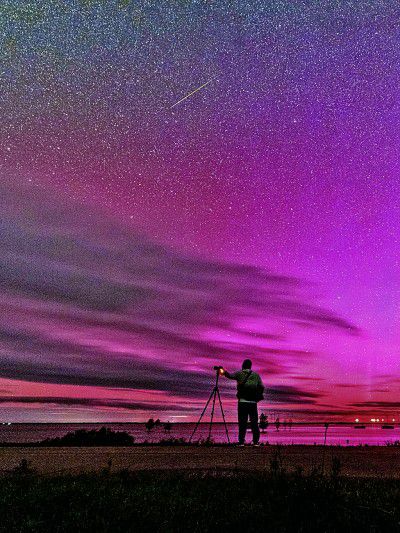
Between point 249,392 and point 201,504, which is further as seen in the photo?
point 249,392

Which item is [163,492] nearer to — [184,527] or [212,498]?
[212,498]

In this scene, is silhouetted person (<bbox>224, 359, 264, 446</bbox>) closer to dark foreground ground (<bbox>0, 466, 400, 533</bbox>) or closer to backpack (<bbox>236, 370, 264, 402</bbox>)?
backpack (<bbox>236, 370, 264, 402</bbox>)

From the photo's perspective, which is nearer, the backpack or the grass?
the grass

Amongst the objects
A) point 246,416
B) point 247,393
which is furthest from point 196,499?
point 246,416

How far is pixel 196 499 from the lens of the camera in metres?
5.74

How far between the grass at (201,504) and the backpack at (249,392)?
6848 mm

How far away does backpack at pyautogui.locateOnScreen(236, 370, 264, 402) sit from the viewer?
46.1ft

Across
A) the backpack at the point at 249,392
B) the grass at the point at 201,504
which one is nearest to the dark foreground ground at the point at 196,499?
the grass at the point at 201,504

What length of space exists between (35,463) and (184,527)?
224 inches

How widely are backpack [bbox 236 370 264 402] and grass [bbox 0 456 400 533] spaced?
22.5ft

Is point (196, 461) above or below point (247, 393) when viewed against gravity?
below

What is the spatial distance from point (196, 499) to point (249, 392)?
8478 millimetres

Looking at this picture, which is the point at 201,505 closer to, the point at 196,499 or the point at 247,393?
the point at 196,499

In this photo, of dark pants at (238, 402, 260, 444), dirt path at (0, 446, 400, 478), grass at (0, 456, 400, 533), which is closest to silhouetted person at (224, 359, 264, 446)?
dark pants at (238, 402, 260, 444)
